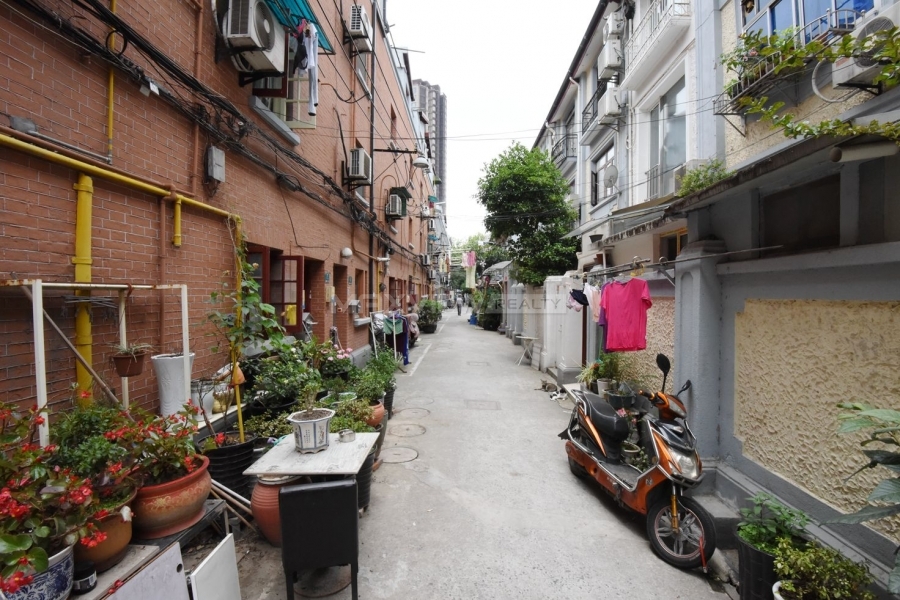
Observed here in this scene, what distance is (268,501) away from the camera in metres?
3.12

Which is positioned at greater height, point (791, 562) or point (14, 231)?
point (14, 231)

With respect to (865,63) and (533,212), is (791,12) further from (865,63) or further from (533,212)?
(533,212)

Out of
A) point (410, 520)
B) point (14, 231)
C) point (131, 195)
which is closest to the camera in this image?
point (14, 231)

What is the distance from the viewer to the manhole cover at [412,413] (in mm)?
6979

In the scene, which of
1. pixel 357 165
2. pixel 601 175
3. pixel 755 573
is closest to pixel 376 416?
pixel 755 573

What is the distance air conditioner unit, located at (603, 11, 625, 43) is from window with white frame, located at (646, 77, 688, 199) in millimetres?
2863

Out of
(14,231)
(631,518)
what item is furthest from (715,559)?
(14,231)

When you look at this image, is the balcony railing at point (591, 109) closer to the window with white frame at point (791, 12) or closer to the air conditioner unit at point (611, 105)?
the air conditioner unit at point (611, 105)

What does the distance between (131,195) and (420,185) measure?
64.3 ft

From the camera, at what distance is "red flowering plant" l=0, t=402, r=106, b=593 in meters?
1.48

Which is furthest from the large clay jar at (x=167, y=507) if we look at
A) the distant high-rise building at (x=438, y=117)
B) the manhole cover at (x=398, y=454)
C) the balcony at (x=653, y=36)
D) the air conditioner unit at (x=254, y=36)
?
the distant high-rise building at (x=438, y=117)

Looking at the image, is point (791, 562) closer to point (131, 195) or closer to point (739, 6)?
point (131, 195)

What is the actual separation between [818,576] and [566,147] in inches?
590

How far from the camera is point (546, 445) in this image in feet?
19.2
